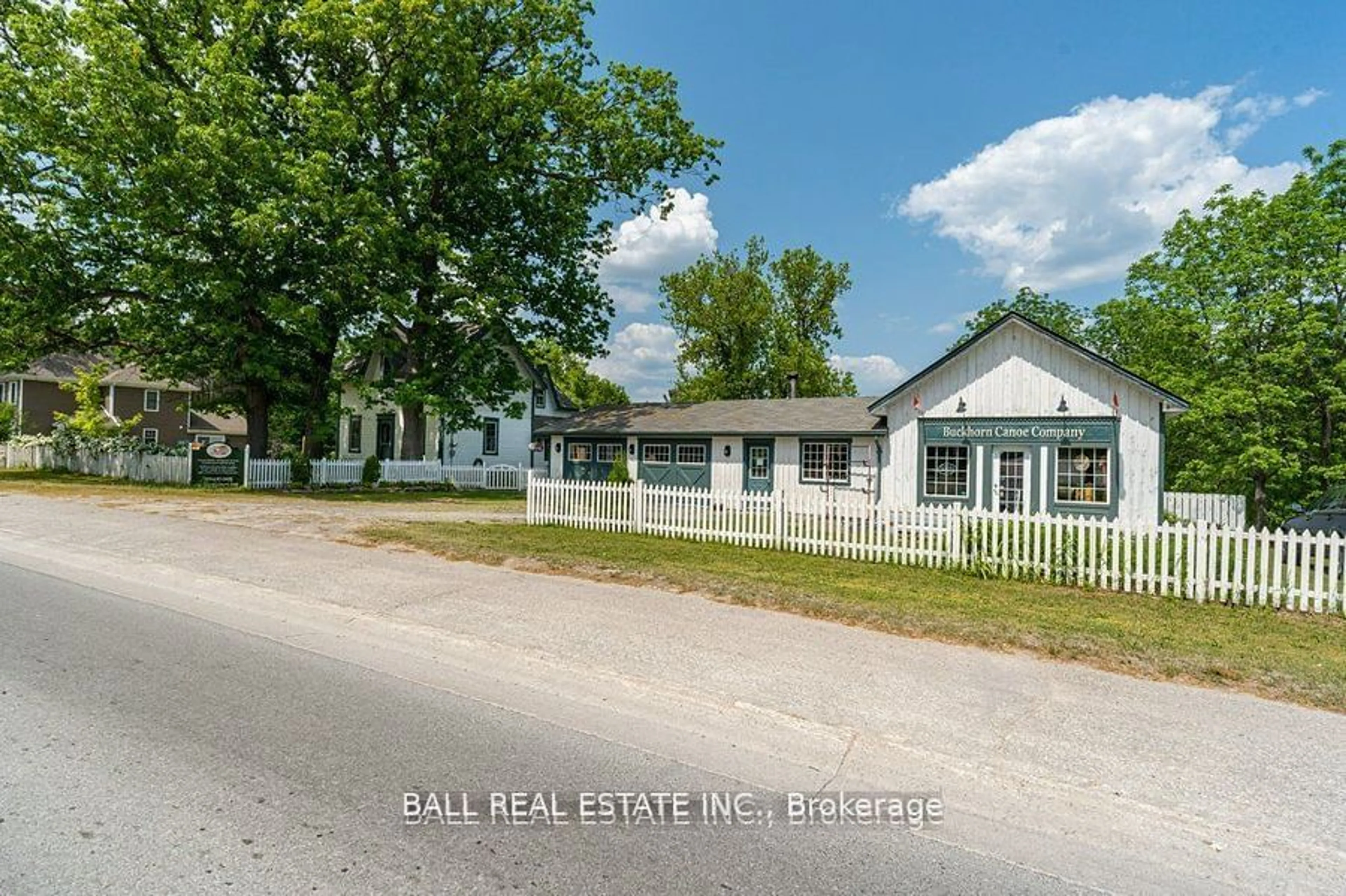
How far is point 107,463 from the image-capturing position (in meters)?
28.7

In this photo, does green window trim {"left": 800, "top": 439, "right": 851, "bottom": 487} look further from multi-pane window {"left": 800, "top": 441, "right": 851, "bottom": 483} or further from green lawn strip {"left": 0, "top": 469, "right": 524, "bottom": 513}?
green lawn strip {"left": 0, "top": 469, "right": 524, "bottom": 513}

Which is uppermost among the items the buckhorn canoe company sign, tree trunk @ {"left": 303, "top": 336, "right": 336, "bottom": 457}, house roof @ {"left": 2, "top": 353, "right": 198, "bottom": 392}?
house roof @ {"left": 2, "top": 353, "right": 198, "bottom": 392}

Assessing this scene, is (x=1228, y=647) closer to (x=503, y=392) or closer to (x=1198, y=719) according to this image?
(x=1198, y=719)

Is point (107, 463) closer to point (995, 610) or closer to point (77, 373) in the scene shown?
point (77, 373)

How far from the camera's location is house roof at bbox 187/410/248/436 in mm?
48188

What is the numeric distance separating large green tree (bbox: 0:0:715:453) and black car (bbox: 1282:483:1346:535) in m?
23.0

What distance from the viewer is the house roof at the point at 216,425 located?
4819 cm

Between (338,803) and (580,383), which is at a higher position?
(580,383)

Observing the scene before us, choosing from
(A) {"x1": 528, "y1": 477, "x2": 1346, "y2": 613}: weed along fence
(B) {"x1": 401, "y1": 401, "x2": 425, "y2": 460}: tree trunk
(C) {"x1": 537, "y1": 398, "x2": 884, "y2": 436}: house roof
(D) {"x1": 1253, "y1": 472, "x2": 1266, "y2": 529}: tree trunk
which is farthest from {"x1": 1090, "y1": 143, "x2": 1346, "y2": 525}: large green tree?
(B) {"x1": 401, "y1": 401, "x2": 425, "y2": 460}: tree trunk

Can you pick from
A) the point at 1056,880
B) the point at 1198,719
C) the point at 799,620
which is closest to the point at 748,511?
the point at 799,620

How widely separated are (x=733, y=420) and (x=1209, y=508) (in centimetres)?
1499

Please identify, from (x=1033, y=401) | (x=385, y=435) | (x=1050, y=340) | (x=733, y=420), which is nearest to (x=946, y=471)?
(x=1033, y=401)

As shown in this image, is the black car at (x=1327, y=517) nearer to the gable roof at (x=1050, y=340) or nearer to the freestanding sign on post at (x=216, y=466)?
the gable roof at (x=1050, y=340)

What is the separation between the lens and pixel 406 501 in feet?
72.0
